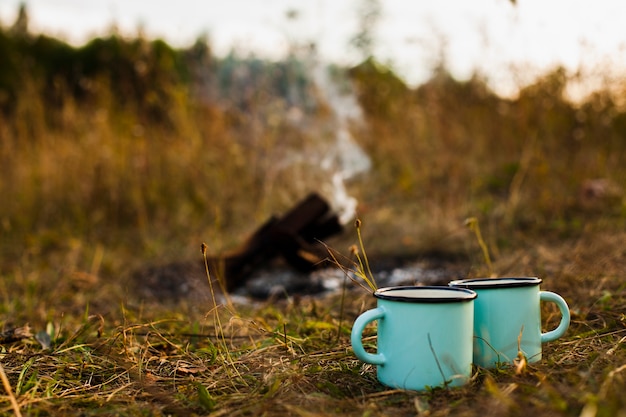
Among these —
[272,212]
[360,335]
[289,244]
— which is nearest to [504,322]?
[360,335]

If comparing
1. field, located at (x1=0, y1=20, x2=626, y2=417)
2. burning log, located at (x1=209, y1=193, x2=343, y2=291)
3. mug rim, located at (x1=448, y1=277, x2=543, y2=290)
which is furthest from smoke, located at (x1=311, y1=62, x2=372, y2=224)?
mug rim, located at (x1=448, y1=277, x2=543, y2=290)

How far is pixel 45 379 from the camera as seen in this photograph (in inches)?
53.4

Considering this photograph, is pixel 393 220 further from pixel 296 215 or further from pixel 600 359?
pixel 600 359

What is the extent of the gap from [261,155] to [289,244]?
216 centimetres

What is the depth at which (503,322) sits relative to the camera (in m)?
1.30

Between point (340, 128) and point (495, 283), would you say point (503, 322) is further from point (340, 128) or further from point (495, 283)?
point (340, 128)

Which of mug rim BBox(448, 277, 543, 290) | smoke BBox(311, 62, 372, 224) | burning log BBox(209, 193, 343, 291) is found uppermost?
smoke BBox(311, 62, 372, 224)

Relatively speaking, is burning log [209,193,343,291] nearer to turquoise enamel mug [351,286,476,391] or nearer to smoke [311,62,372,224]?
smoke [311,62,372,224]

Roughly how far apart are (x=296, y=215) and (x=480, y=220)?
3.94 feet

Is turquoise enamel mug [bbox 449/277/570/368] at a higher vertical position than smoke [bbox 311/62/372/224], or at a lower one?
lower

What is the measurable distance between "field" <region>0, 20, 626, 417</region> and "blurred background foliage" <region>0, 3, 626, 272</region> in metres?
0.02

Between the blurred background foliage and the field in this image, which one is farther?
the blurred background foliage

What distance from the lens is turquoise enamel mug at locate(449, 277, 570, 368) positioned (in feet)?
4.26

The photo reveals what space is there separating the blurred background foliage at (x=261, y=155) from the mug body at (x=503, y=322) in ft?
6.43
